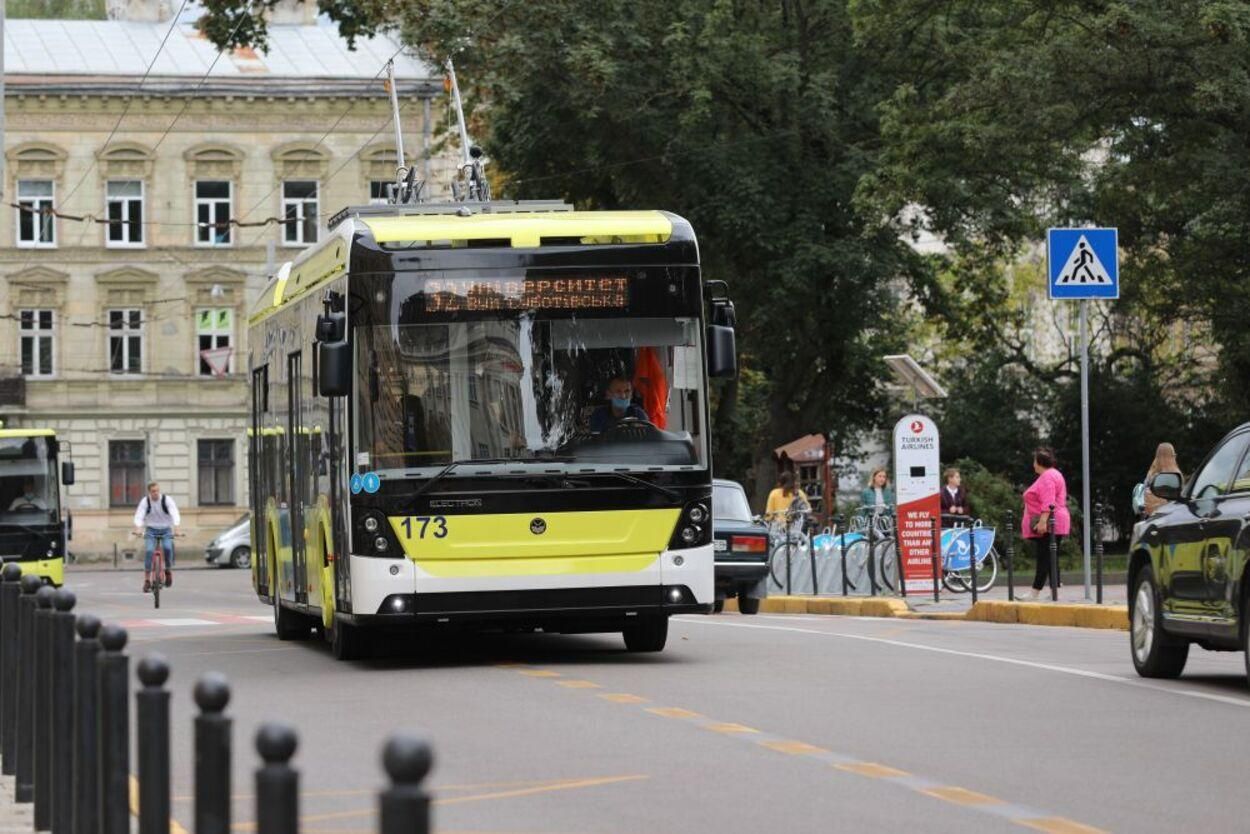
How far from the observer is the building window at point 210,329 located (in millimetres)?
74438

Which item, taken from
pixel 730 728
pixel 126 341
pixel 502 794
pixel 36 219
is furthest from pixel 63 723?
pixel 36 219

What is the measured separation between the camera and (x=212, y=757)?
5.53m

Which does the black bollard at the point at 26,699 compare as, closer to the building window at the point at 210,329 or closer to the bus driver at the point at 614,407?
the bus driver at the point at 614,407

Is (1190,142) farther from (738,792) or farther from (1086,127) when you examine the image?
(738,792)

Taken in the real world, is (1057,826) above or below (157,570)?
below

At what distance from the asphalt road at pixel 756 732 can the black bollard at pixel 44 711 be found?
36.4 inches

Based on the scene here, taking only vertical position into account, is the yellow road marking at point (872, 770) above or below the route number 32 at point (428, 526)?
below

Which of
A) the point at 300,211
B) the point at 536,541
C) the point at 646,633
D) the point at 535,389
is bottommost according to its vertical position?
the point at 646,633

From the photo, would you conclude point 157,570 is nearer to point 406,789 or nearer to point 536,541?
point 536,541

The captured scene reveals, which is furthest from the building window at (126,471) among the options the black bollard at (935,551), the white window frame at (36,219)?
the black bollard at (935,551)

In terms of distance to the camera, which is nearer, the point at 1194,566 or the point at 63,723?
the point at 63,723

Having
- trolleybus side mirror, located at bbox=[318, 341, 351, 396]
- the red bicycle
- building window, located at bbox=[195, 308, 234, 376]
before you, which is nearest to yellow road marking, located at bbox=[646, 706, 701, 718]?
trolleybus side mirror, located at bbox=[318, 341, 351, 396]

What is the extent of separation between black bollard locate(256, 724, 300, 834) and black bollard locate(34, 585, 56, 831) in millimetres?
4152

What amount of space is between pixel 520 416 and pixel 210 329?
193 ft
